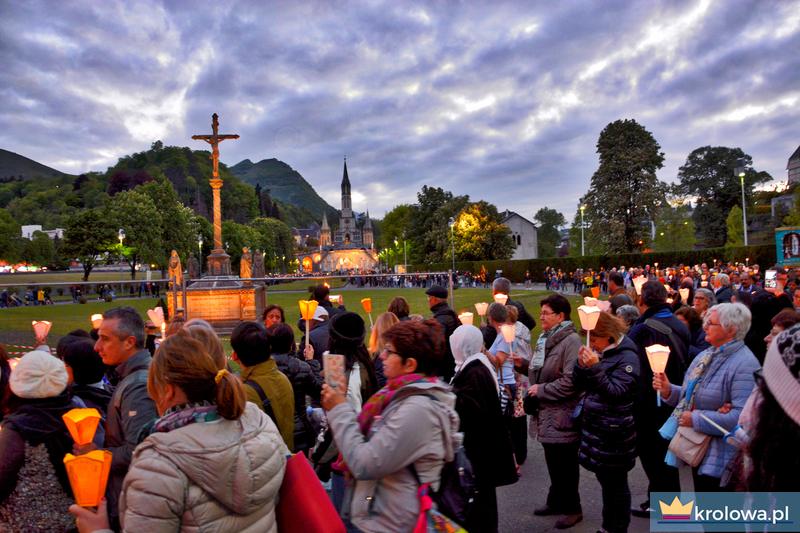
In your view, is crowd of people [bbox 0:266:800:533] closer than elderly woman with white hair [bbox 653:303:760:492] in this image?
Yes

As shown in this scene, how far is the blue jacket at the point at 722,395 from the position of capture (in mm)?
4113

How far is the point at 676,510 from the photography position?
5.37 metres

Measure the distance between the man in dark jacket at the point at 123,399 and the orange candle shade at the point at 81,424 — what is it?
0.62m

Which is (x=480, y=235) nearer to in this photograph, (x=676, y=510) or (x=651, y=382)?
(x=651, y=382)

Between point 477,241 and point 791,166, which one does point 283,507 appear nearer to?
Answer: point 477,241

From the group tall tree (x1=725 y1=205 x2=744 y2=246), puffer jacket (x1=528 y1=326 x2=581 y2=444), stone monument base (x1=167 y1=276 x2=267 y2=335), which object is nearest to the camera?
puffer jacket (x1=528 y1=326 x2=581 y2=444)

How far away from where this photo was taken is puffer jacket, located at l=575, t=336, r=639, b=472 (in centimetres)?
499

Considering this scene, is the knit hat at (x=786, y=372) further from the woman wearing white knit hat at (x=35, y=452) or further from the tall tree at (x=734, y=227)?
the tall tree at (x=734, y=227)

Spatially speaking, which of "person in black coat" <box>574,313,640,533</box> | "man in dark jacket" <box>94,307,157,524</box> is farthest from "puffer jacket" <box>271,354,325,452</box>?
"person in black coat" <box>574,313,640,533</box>

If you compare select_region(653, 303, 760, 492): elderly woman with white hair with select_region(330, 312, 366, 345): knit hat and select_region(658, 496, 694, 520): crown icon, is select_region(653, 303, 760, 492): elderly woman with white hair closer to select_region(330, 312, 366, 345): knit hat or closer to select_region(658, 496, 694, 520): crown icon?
select_region(658, 496, 694, 520): crown icon

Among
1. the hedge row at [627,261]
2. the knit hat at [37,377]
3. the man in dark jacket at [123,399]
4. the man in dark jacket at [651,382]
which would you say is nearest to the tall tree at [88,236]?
the hedge row at [627,261]

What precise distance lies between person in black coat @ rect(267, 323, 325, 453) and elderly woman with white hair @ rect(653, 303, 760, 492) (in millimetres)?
3016

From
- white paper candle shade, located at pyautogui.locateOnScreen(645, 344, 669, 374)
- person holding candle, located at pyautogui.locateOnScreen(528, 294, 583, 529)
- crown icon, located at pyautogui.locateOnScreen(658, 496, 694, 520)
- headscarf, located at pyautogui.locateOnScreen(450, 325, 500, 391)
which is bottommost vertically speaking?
crown icon, located at pyautogui.locateOnScreen(658, 496, 694, 520)

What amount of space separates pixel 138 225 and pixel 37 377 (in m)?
65.5
